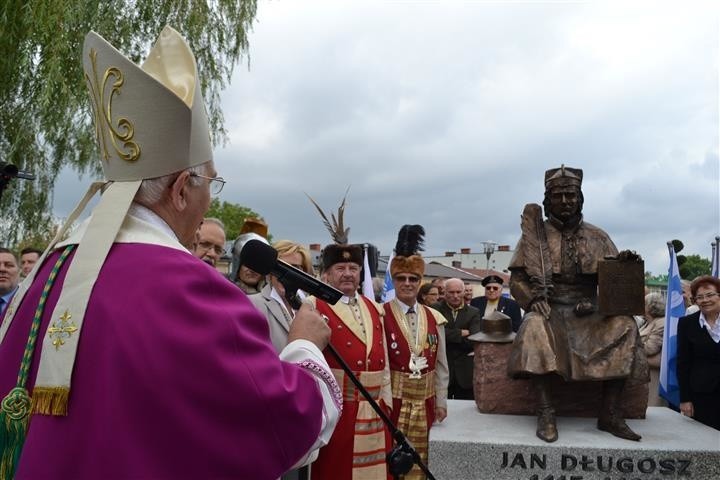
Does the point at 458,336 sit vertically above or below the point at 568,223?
below

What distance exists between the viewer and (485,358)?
4.89 metres

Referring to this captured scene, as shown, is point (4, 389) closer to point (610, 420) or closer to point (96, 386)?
point (96, 386)

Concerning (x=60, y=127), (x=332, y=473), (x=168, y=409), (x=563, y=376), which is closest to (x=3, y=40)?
(x=60, y=127)

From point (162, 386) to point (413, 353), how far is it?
357cm

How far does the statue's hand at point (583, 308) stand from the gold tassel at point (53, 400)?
3.94 metres

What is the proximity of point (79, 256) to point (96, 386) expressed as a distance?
0.32 m

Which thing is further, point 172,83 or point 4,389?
point 172,83

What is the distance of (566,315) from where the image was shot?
4.67 meters

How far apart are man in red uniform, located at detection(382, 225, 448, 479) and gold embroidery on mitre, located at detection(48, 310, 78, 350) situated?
3.53 metres

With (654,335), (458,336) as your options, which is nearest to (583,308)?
(458,336)

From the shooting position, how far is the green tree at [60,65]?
836 centimetres

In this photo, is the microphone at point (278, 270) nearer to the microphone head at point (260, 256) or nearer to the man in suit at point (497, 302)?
the microphone head at point (260, 256)

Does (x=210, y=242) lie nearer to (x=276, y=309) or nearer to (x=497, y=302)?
(x=276, y=309)

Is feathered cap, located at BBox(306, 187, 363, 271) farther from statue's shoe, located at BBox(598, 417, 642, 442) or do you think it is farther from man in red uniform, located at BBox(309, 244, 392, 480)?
statue's shoe, located at BBox(598, 417, 642, 442)
